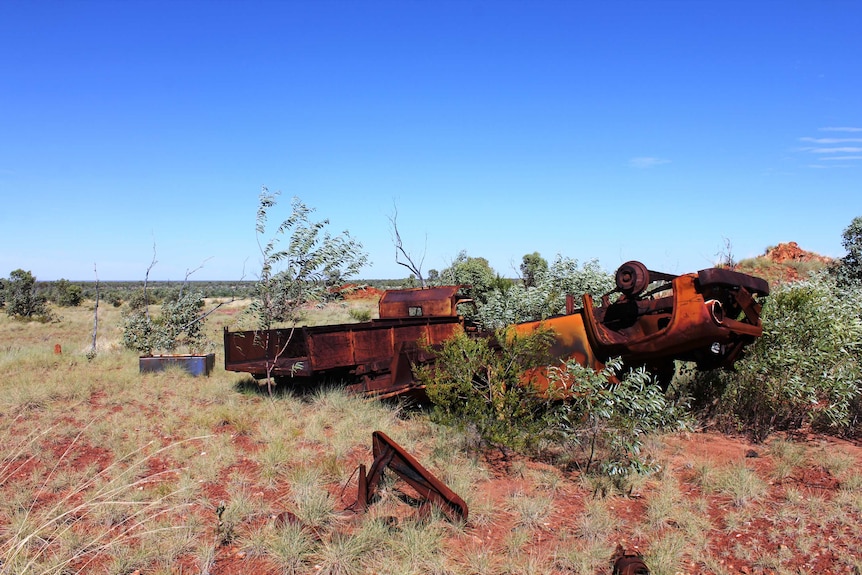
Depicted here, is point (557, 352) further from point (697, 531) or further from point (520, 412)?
point (697, 531)

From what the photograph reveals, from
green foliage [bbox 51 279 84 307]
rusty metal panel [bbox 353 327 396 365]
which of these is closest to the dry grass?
rusty metal panel [bbox 353 327 396 365]

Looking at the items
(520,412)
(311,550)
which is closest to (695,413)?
(520,412)

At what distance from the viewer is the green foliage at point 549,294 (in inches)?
442

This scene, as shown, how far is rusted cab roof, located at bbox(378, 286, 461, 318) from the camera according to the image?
1014 centimetres

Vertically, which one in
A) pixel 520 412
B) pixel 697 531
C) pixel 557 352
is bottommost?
pixel 697 531

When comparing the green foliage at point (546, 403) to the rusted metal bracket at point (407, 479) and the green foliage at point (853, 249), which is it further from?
the green foliage at point (853, 249)

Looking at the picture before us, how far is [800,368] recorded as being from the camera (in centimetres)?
667

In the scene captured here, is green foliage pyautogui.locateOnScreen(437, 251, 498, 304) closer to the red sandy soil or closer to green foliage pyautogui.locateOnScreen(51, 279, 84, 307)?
the red sandy soil

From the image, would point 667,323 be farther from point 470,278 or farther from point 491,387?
point 470,278

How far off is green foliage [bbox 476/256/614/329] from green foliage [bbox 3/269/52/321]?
86.2ft

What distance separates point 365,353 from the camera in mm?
8461

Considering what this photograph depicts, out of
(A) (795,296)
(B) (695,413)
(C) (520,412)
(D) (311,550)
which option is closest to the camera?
(D) (311,550)

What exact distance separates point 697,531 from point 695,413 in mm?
3484

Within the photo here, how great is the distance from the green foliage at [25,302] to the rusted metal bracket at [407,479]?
2977cm
